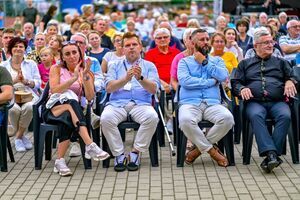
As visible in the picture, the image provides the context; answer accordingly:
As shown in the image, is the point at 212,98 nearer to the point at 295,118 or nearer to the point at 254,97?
the point at 254,97

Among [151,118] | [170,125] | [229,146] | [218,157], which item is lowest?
[170,125]

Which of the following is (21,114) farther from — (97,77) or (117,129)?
(117,129)

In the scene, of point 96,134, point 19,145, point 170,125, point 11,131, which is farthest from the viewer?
point 170,125

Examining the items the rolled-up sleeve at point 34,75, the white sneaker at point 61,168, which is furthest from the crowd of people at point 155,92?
the rolled-up sleeve at point 34,75

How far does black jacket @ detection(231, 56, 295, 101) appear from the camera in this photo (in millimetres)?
7732

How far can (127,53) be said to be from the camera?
7.86m

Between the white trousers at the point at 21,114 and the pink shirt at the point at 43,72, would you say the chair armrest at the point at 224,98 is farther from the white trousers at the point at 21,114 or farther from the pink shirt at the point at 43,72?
the pink shirt at the point at 43,72

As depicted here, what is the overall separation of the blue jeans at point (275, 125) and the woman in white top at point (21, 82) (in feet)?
9.37

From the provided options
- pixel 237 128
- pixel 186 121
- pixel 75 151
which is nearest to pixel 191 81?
pixel 186 121

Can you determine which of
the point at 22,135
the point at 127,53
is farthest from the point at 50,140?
the point at 127,53

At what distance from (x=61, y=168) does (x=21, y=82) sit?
2019 mm

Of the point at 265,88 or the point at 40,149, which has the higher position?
the point at 265,88

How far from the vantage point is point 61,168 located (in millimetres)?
7277

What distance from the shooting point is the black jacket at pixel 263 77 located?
304 inches
